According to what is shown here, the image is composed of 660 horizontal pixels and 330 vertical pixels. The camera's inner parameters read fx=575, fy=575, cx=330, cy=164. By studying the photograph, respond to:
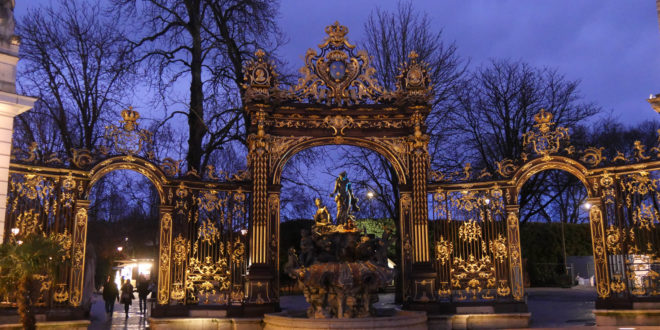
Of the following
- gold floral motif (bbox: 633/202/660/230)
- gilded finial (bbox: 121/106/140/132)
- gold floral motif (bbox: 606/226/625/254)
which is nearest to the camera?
gold floral motif (bbox: 633/202/660/230)

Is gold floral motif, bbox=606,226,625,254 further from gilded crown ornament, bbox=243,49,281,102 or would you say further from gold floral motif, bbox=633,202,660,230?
gilded crown ornament, bbox=243,49,281,102

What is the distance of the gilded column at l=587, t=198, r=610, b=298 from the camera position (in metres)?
12.7

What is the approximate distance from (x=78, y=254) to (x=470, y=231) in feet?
29.2

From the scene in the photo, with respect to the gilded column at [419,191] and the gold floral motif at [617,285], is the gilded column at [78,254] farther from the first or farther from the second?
the gold floral motif at [617,285]

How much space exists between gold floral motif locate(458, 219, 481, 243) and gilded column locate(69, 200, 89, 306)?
28.2 ft

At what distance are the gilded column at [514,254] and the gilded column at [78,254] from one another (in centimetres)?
961

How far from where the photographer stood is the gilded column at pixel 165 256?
13.0 meters

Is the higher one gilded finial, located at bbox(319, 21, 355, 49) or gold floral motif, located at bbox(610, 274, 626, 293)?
gilded finial, located at bbox(319, 21, 355, 49)

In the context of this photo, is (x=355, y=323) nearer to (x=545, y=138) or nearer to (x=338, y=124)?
(x=338, y=124)

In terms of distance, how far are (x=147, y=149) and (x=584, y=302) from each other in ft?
48.2

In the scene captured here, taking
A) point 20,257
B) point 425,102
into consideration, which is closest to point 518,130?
point 425,102

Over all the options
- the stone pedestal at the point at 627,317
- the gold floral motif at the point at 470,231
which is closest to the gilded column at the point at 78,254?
the gold floral motif at the point at 470,231

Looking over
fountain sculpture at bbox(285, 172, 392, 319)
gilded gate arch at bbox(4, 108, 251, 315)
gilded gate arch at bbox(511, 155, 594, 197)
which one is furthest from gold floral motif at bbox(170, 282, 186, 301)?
gilded gate arch at bbox(511, 155, 594, 197)

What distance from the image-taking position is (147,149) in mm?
13766
